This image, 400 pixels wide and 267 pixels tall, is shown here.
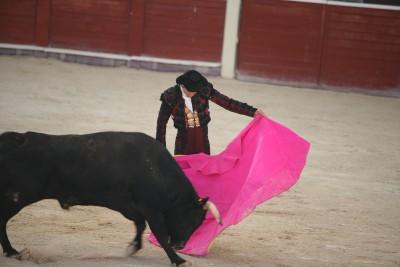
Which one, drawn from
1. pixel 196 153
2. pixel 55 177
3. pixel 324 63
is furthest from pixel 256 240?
pixel 324 63

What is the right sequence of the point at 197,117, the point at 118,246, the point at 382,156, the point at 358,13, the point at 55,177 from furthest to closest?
the point at 358,13 → the point at 382,156 → the point at 197,117 → the point at 118,246 → the point at 55,177

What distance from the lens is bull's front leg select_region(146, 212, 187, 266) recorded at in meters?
3.93

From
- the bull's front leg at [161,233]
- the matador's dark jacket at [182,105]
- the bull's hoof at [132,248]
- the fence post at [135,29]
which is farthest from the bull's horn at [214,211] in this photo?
the fence post at [135,29]

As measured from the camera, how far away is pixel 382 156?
25.3 ft

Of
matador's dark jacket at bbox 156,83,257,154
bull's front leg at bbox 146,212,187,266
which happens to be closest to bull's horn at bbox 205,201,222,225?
bull's front leg at bbox 146,212,187,266

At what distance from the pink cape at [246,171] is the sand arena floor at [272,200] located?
0.90 ft

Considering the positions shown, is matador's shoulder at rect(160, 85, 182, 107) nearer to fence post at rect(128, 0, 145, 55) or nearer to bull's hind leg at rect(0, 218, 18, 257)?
bull's hind leg at rect(0, 218, 18, 257)

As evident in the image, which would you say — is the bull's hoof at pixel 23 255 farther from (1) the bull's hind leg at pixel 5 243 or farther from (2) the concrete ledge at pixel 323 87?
(2) the concrete ledge at pixel 323 87

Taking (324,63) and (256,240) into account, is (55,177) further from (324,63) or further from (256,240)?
(324,63)

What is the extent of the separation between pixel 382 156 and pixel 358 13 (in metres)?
4.16

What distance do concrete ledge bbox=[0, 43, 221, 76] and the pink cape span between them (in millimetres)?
6935

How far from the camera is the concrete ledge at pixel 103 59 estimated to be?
11.7 m

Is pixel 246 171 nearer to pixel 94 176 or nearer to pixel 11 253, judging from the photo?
pixel 94 176

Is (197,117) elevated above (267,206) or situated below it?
above
